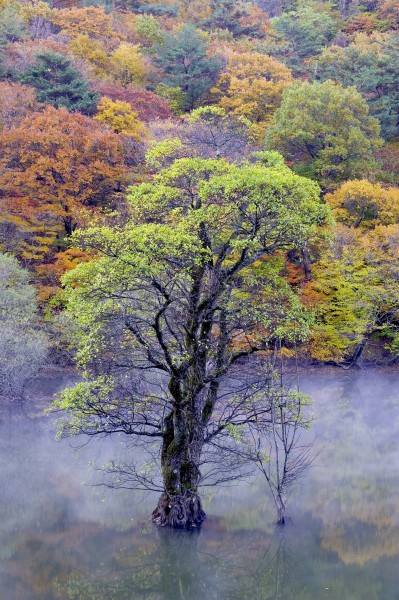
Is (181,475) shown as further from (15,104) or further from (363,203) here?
(15,104)

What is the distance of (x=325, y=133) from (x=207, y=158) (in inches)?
746

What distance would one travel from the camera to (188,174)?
1015 centimetres

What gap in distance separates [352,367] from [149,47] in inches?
1082

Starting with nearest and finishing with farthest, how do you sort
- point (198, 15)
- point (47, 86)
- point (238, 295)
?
point (238, 295), point (47, 86), point (198, 15)

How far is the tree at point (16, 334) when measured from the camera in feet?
64.2

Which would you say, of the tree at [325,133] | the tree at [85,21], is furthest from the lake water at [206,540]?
the tree at [85,21]

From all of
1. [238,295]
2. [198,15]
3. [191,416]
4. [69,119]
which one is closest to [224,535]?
[191,416]

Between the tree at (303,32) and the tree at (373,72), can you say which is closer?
the tree at (373,72)

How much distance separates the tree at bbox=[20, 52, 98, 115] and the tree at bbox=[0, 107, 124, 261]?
3.95 m

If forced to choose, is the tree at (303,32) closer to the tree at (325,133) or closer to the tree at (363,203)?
the tree at (325,133)

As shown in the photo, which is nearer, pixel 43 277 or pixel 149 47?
pixel 43 277

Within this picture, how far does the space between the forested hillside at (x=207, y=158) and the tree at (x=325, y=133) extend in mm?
81

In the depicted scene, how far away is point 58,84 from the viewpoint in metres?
31.8

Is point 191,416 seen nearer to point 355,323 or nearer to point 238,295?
point 238,295
